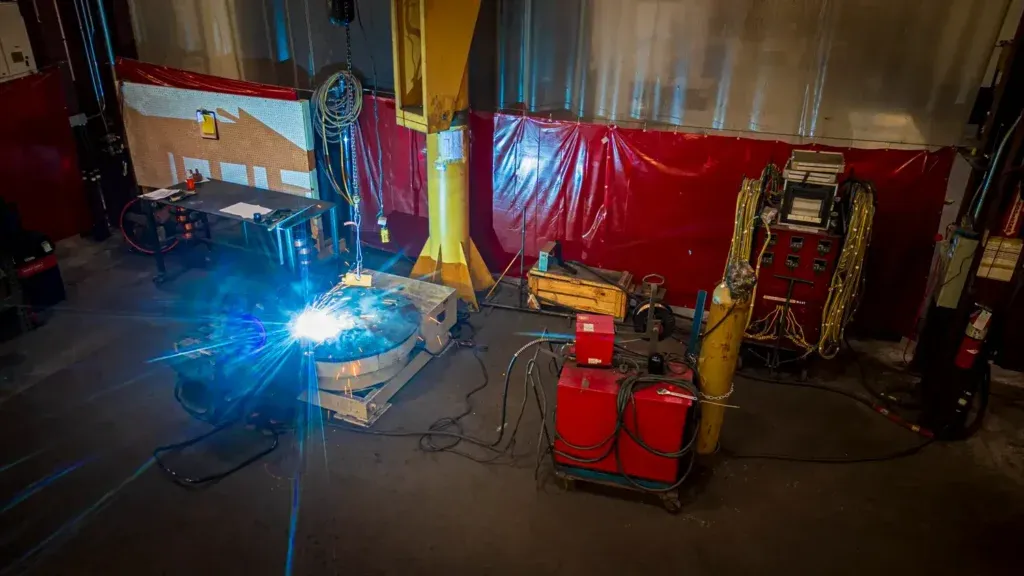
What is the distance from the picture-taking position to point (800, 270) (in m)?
5.63

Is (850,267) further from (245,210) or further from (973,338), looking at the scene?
(245,210)

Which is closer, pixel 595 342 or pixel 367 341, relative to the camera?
pixel 595 342

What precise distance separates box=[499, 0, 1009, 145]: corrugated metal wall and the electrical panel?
225 inches

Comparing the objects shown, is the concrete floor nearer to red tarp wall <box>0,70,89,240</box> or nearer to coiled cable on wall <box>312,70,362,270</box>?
coiled cable on wall <box>312,70,362,270</box>

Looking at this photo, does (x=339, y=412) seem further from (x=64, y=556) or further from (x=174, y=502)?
(x=64, y=556)

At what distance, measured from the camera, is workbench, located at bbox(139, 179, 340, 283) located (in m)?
6.89

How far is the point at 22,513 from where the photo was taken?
4426 mm

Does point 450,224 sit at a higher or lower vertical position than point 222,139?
lower

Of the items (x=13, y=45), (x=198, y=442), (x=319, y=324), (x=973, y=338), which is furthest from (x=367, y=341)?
(x=13, y=45)

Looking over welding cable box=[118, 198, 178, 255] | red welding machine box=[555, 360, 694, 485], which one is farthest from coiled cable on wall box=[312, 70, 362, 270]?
red welding machine box=[555, 360, 694, 485]

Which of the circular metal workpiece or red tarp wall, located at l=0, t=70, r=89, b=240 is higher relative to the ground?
red tarp wall, located at l=0, t=70, r=89, b=240

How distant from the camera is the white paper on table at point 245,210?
6.88 meters

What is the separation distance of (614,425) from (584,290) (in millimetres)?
2769

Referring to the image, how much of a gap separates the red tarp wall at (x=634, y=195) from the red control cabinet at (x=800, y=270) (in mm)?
1164
